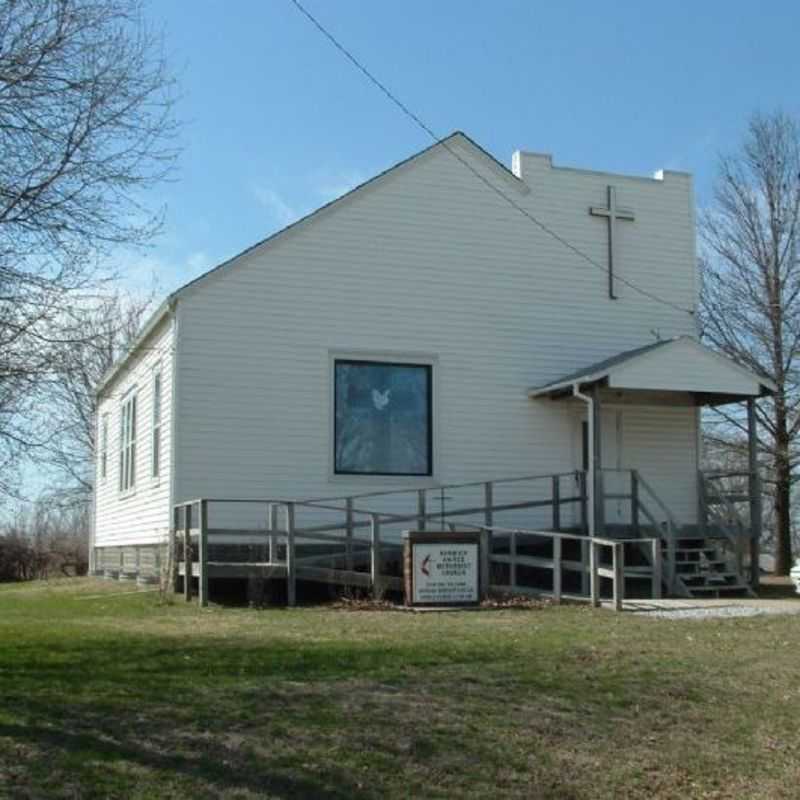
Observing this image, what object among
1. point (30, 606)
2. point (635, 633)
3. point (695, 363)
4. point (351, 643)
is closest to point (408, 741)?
point (351, 643)

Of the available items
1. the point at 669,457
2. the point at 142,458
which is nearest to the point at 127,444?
the point at 142,458

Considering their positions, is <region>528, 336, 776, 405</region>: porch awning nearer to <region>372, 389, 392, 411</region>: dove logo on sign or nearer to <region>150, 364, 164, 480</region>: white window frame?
<region>372, 389, 392, 411</region>: dove logo on sign

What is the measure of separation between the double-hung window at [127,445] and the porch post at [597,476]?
9.42m

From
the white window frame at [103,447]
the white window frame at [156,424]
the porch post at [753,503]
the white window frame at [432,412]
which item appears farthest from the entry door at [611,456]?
the white window frame at [103,447]

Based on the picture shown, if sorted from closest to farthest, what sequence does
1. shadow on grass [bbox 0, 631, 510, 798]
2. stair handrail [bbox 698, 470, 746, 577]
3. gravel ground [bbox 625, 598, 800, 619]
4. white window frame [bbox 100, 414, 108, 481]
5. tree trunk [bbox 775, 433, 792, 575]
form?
shadow on grass [bbox 0, 631, 510, 798], gravel ground [bbox 625, 598, 800, 619], stair handrail [bbox 698, 470, 746, 577], tree trunk [bbox 775, 433, 792, 575], white window frame [bbox 100, 414, 108, 481]

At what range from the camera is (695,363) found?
64.6 ft

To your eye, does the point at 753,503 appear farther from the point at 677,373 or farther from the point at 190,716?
the point at 190,716

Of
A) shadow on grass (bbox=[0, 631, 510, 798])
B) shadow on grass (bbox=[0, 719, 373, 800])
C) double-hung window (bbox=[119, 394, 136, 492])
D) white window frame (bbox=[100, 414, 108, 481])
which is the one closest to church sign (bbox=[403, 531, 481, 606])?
shadow on grass (bbox=[0, 631, 510, 798])

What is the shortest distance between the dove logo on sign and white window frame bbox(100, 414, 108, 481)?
11009 mm

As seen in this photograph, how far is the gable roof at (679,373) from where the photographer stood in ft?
63.4

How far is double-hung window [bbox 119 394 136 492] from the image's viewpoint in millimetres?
24344

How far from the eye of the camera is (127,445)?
25.2 m

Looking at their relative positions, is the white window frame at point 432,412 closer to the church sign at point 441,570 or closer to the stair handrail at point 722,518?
the church sign at point 441,570

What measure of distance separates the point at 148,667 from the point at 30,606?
29.9 feet
